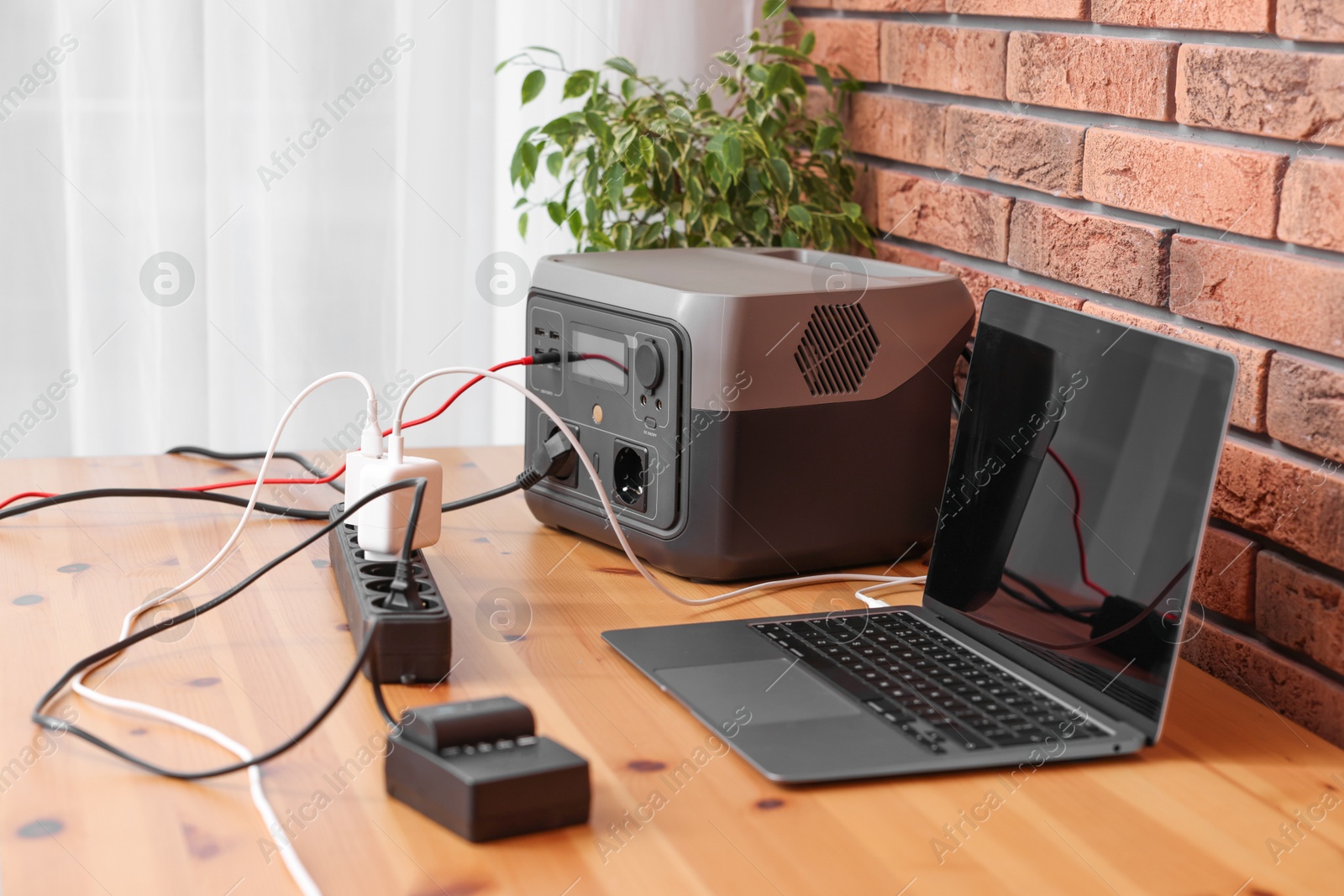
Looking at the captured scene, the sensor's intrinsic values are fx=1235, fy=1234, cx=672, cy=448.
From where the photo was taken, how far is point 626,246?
145cm

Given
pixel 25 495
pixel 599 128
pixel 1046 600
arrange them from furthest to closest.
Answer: pixel 599 128 → pixel 25 495 → pixel 1046 600

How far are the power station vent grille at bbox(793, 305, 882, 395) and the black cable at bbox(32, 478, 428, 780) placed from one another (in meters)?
0.32

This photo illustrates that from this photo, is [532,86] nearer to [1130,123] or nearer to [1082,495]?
[1130,123]

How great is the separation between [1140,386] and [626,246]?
779 mm

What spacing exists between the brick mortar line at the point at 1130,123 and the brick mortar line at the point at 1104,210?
0.06 metres

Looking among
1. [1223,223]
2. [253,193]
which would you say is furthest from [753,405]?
[253,193]

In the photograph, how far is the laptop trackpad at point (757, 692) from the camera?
76 centimetres

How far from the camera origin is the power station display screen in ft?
3.42

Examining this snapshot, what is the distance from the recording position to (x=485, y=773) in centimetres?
62

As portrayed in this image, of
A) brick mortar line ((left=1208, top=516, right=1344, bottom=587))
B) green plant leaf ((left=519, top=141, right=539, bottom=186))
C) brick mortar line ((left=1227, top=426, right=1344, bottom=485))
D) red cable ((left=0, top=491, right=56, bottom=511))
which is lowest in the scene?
red cable ((left=0, top=491, right=56, bottom=511))

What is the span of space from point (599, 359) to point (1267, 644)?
1.86 ft

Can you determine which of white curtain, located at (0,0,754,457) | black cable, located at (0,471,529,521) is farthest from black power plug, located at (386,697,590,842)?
white curtain, located at (0,0,754,457)

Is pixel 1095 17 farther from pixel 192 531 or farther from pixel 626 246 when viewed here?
pixel 192 531

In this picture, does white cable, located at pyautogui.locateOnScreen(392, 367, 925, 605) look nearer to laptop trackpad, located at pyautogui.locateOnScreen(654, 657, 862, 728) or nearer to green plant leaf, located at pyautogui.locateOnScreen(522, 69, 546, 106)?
laptop trackpad, located at pyautogui.locateOnScreen(654, 657, 862, 728)
